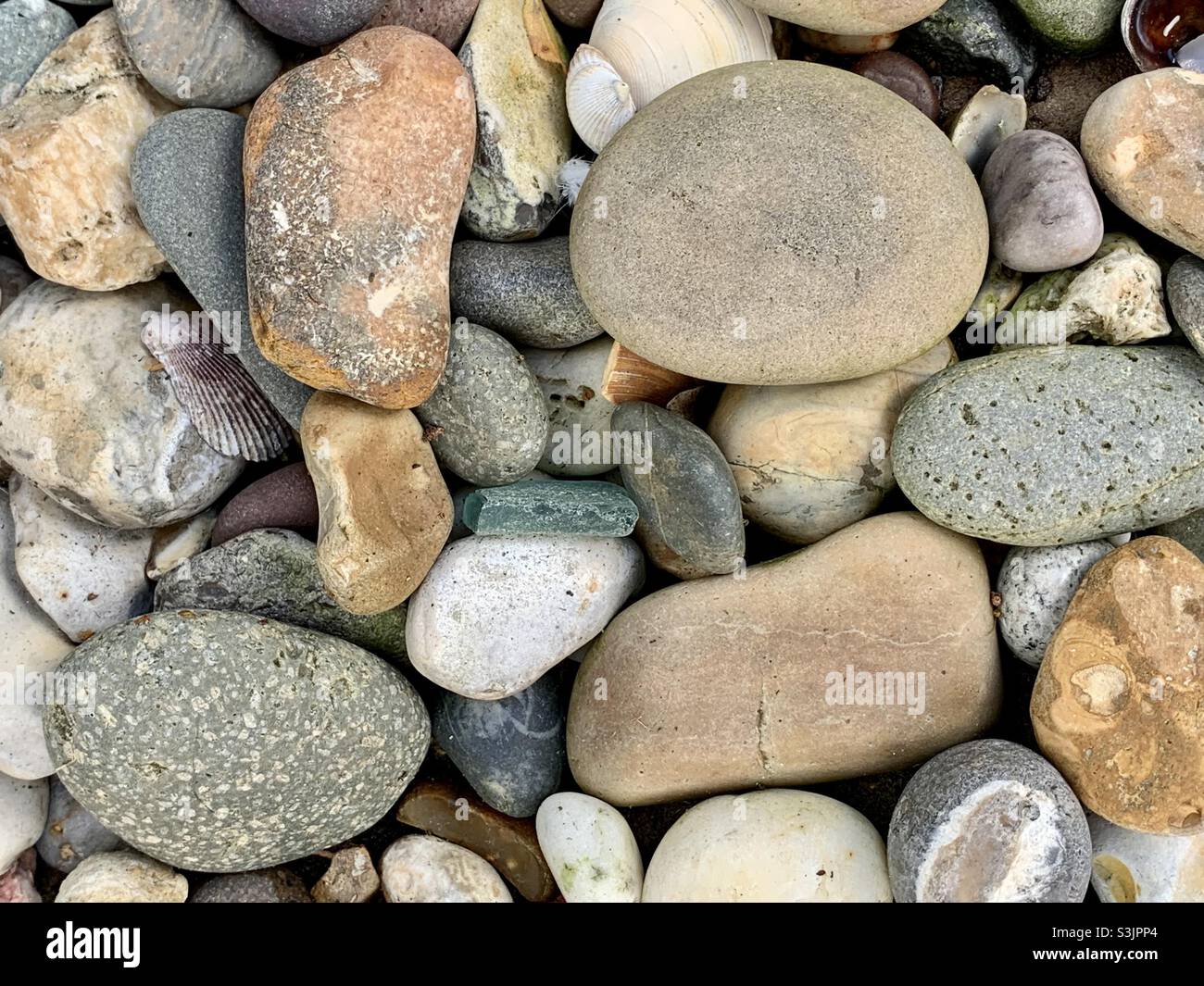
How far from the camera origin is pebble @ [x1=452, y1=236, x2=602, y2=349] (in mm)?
3053

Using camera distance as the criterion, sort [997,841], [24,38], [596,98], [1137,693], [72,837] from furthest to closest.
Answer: [72,837] → [596,98] → [24,38] → [1137,693] → [997,841]

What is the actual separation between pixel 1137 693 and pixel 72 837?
10.2 feet

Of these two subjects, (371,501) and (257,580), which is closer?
(371,501)

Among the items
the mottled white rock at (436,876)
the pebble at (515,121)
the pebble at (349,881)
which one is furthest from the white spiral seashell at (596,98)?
the pebble at (349,881)

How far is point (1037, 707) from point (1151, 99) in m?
1.70

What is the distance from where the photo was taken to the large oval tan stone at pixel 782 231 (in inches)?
110

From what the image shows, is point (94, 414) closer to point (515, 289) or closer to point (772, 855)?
point (515, 289)

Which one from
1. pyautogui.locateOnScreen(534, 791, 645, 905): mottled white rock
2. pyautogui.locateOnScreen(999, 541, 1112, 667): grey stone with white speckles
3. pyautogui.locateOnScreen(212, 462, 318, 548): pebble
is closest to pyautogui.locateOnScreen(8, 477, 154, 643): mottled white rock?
pyautogui.locateOnScreen(212, 462, 318, 548): pebble

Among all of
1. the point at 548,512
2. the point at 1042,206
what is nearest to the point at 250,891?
the point at 548,512

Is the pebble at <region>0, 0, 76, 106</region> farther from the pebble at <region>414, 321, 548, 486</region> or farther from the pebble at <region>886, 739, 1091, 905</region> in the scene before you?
the pebble at <region>886, 739, 1091, 905</region>

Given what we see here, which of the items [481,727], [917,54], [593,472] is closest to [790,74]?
[917,54]

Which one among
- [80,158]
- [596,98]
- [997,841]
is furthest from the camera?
[596,98]

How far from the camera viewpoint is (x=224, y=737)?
2736 millimetres
